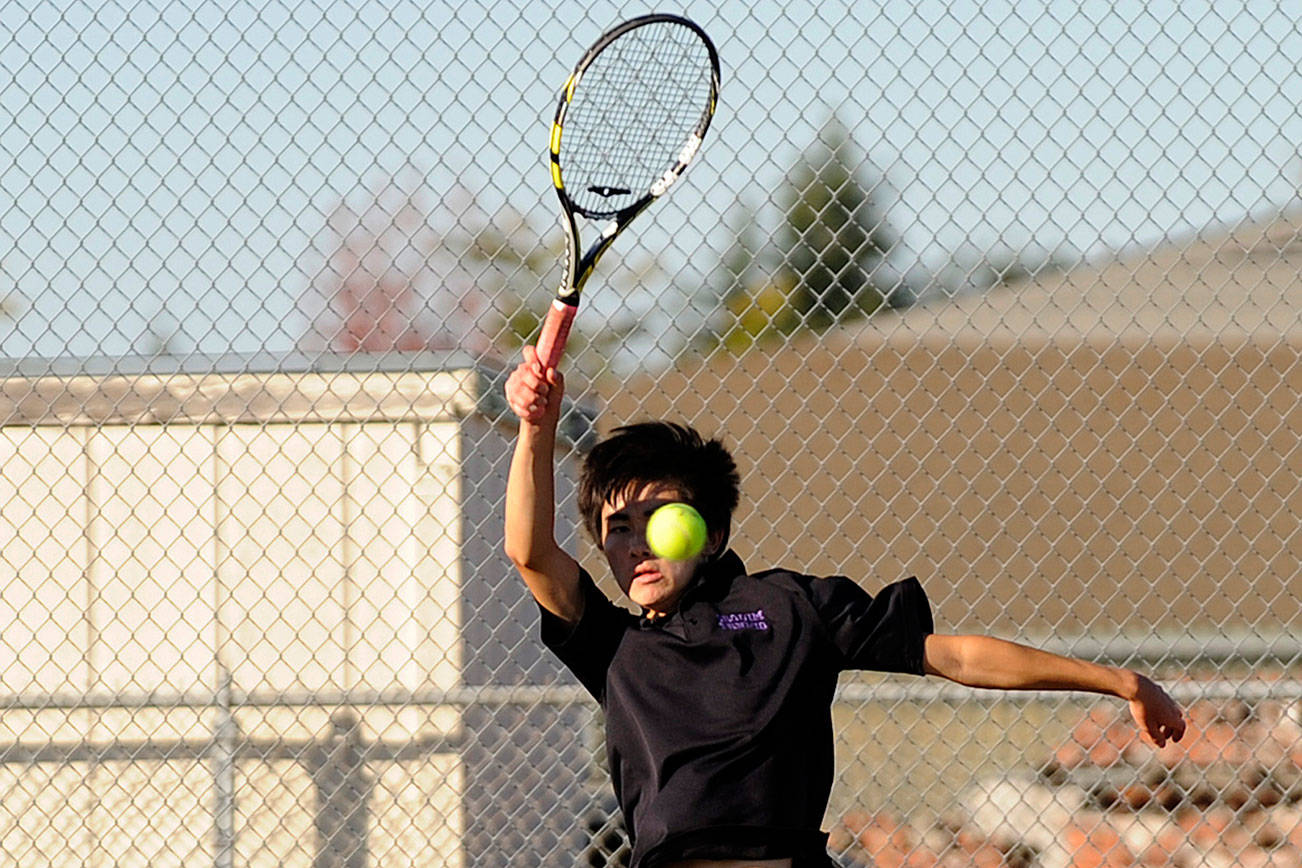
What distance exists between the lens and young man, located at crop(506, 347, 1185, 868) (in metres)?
2.41

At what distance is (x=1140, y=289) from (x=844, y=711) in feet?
5.44

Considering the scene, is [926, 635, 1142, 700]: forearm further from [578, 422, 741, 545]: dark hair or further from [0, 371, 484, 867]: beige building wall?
[0, 371, 484, 867]: beige building wall

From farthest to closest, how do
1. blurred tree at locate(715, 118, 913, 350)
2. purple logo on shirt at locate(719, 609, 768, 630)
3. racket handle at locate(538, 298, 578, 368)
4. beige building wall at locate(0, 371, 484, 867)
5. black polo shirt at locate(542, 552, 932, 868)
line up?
beige building wall at locate(0, 371, 484, 867), blurred tree at locate(715, 118, 913, 350), purple logo on shirt at locate(719, 609, 768, 630), black polo shirt at locate(542, 552, 932, 868), racket handle at locate(538, 298, 578, 368)

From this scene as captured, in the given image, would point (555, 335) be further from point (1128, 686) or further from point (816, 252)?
point (816, 252)

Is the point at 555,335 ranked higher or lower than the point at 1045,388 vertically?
higher

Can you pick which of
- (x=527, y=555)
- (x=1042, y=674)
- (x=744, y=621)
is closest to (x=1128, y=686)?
(x=1042, y=674)

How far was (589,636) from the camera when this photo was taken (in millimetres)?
2564

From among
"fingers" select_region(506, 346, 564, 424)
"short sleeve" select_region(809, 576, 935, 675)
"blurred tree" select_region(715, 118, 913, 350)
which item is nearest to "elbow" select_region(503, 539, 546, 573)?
"fingers" select_region(506, 346, 564, 424)

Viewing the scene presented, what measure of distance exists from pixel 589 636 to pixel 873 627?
41 cm

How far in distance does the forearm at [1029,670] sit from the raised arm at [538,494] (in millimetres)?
571

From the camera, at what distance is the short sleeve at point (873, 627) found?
251 centimetres

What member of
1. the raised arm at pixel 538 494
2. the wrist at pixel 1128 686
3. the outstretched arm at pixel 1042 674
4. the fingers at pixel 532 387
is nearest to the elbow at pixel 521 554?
the raised arm at pixel 538 494

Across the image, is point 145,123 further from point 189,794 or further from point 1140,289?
point 1140,289

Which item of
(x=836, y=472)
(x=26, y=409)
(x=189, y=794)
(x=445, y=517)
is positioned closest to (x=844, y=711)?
(x=836, y=472)
